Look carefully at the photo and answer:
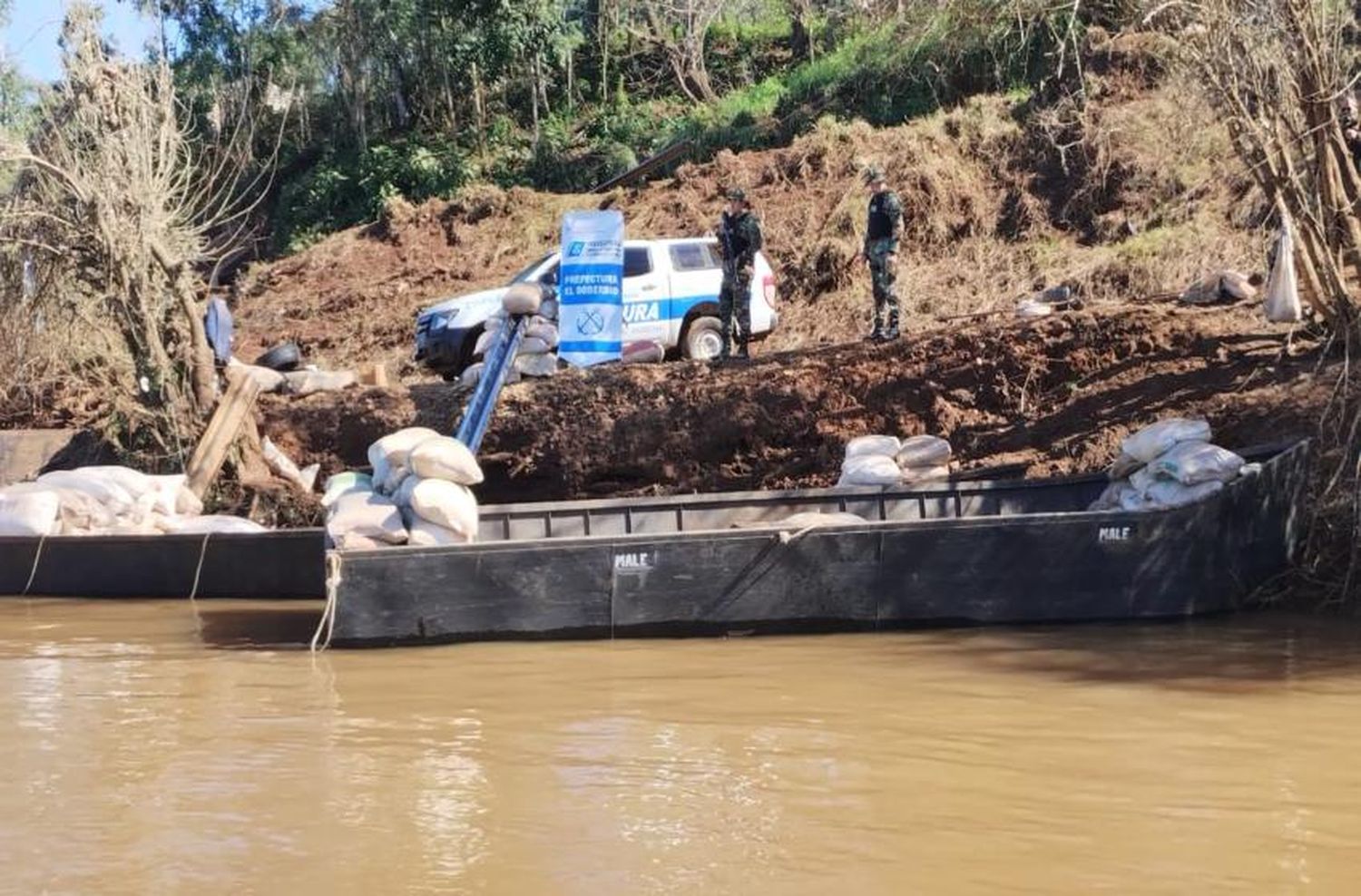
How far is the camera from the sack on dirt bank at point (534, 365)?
58.4 ft

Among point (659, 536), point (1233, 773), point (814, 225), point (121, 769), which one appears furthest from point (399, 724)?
point (814, 225)

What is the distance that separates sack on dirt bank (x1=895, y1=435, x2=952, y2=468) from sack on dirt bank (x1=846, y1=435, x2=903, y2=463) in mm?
57

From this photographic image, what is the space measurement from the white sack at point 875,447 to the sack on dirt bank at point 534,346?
526 cm

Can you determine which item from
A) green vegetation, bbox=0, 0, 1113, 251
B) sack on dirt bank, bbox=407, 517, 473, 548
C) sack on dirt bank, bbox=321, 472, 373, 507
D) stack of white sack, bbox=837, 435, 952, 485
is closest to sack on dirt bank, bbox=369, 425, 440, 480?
sack on dirt bank, bbox=321, 472, 373, 507

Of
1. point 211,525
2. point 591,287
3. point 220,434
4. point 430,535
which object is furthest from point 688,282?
point 430,535

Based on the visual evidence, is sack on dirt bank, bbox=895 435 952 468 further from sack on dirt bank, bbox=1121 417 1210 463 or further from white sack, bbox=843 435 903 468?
sack on dirt bank, bbox=1121 417 1210 463

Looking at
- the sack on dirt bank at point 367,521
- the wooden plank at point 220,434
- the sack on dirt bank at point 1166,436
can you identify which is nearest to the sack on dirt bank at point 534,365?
the wooden plank at point 220,434

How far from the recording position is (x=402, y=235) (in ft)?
95.7

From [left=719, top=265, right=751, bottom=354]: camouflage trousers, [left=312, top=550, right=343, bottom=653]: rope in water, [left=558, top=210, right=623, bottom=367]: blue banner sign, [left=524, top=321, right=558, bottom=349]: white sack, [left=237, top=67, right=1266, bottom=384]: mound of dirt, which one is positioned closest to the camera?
[left=312, top=550, right=343, bottom=653]: rope in water

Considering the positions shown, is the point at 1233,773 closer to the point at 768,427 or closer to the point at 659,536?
the point at 659,536

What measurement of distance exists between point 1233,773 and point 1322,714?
4.40 feet

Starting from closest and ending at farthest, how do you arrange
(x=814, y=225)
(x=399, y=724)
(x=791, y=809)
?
(x=791, y=809), (x=399, y=724), (x=814, y=225)

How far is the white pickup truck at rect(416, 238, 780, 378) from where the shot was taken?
19578mm

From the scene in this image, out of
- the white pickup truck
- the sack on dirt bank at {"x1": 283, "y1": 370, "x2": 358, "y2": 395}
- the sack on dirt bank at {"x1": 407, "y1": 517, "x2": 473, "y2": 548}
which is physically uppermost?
the white pickup truck
